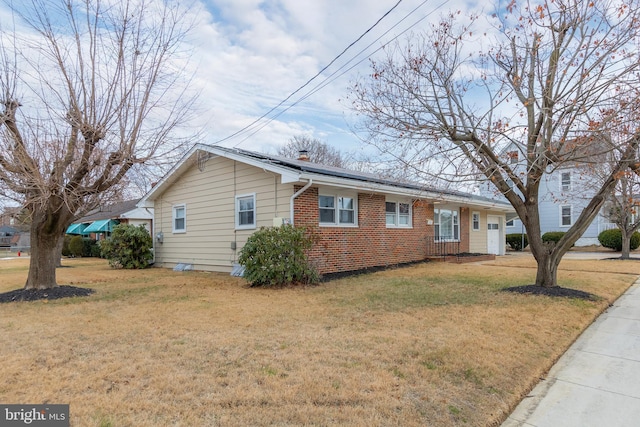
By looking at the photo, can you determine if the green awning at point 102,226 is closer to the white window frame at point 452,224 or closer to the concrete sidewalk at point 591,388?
the white window frame at point 452,224

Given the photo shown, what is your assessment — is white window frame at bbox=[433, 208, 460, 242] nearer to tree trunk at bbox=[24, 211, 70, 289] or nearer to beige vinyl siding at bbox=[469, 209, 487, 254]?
beige vinyl siding at bbox=[469, 209, 487, 254]

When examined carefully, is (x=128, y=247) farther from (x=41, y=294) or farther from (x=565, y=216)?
(x=565, y=216)

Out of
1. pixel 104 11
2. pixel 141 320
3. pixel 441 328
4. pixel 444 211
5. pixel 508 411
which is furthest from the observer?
pixel 444 211

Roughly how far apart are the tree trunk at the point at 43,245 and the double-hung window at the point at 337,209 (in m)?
6.08

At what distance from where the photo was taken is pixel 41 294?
7.89 meters

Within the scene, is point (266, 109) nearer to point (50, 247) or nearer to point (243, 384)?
point (50, 247)

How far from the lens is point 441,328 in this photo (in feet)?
17.3

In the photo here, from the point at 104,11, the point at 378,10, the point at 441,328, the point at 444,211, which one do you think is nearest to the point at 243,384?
the point at 441,328

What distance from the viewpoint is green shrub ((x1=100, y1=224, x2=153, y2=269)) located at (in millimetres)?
14391

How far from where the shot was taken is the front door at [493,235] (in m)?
19.9

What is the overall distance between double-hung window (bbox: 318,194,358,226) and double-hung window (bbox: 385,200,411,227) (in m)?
1.81

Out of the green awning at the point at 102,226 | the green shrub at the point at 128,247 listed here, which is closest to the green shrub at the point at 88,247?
the green awning at the point at 102,226

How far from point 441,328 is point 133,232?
12464 millimetres

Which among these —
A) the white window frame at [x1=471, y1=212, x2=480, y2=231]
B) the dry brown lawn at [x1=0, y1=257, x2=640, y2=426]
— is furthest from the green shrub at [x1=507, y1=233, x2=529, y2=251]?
the dry brown lawn at [x1=0, y1=257, x2=640, y2=426]
